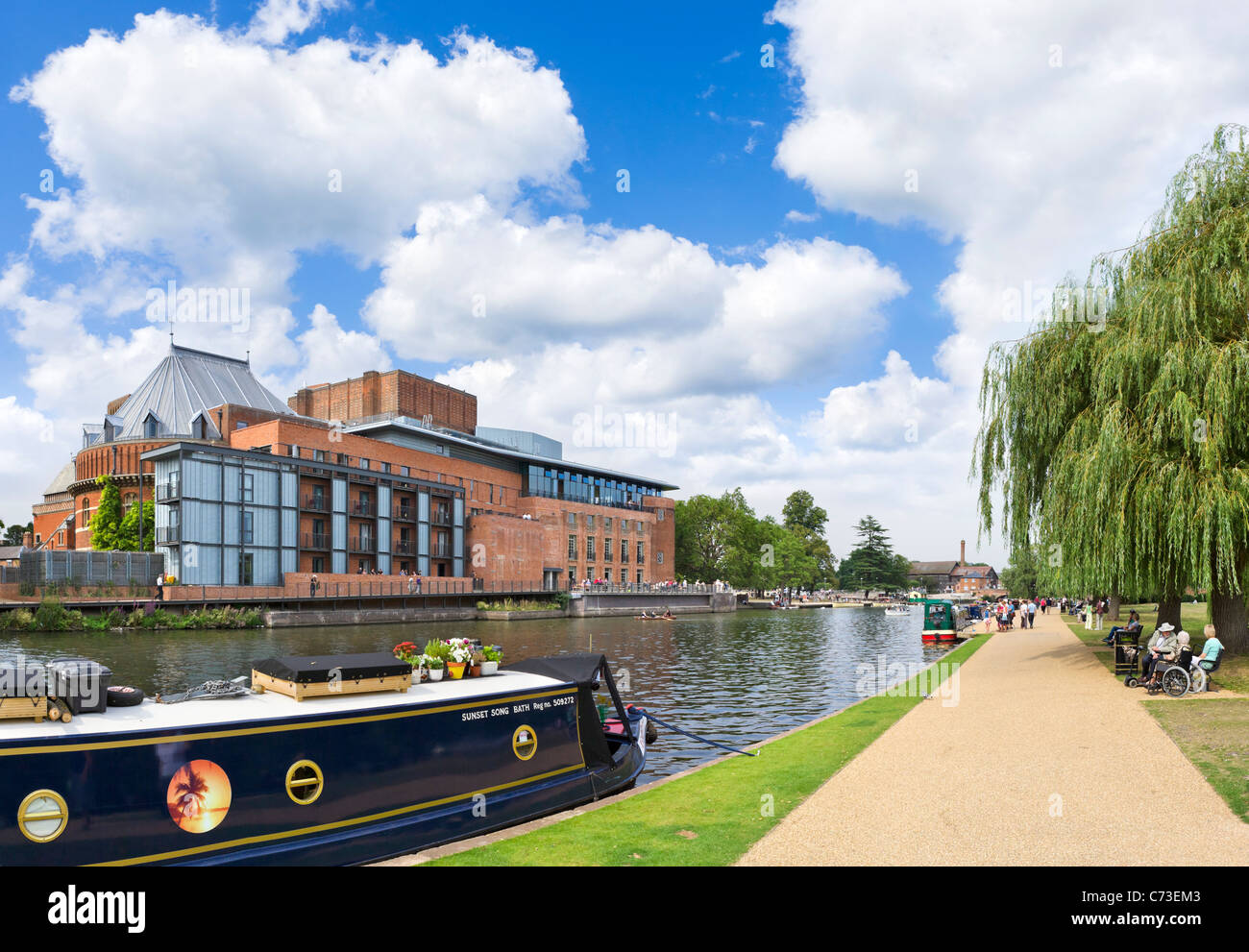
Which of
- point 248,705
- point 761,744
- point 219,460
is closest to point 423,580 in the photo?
point 219,460

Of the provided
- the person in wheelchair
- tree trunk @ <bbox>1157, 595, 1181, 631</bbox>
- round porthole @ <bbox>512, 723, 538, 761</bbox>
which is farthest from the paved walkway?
tree trunk @ <bbox>1157, 595, 1181, 631</bbox>

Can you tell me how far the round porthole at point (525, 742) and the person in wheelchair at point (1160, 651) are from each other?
1470cm

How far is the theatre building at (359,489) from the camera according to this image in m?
57.2

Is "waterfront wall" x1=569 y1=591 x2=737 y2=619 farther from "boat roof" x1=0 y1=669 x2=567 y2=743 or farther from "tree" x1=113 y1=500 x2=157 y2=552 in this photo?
"boat roof" x1=0 y1=669 x2=567 y2=743

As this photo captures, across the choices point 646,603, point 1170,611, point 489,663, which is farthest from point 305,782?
point 646,603

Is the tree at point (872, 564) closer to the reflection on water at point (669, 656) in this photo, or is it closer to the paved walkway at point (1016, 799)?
the reflection on water at point (669, 656)

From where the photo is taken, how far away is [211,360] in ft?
302

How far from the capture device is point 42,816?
662 centimetres

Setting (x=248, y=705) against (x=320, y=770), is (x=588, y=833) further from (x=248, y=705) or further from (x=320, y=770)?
(x=248, y=705)

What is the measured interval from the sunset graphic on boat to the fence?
49.9 meters

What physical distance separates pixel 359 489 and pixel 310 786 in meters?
63.5

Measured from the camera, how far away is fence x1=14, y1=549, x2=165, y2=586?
1885 inches

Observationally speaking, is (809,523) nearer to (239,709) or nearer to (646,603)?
(646,603)

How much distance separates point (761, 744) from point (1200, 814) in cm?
688
